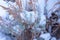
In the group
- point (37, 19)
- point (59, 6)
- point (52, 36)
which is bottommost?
point (52, 36)

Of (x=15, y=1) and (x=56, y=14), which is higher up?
(x=15, y=1)

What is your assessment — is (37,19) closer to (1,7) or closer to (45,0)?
(45,0)

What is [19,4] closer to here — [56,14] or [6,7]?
[6,7]

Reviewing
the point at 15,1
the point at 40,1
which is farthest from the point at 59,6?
the point at 15,1

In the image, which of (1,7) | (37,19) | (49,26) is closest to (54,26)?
(49,26)

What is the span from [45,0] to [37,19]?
0.20 meters

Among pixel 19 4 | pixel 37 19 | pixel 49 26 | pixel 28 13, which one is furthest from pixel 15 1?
pixel 49 26

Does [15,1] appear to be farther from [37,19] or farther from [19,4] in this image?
[37,19]

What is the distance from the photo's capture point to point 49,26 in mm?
1294

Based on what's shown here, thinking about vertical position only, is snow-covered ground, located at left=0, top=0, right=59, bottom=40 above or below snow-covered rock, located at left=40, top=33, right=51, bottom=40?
above

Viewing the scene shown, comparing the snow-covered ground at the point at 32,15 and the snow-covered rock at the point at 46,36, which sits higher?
the snow-covered ground at the point at 32,15

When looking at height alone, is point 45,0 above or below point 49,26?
above

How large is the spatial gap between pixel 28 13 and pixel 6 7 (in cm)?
21

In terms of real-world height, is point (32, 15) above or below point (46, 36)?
above
